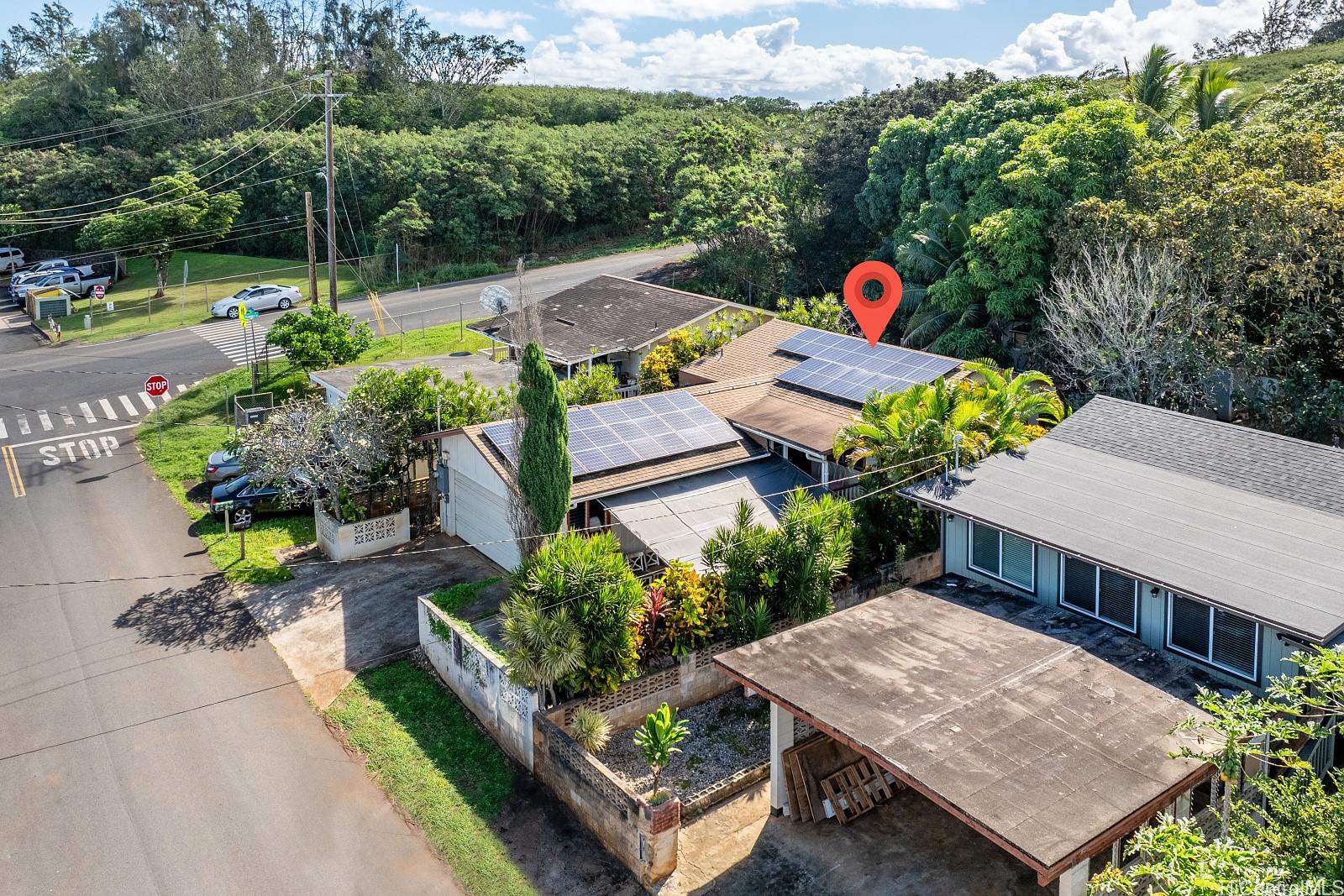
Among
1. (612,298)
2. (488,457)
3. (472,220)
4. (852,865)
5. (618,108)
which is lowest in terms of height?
(852,865)

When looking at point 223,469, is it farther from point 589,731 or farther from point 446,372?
point 589,731

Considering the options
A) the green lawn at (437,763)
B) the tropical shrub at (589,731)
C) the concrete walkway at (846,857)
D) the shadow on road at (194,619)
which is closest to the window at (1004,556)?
the concrete walkway at (846,857)

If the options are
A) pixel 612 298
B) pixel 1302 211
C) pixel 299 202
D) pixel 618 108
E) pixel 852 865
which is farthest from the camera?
pixel 618 108

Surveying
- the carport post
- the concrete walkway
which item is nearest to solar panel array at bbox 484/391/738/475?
the carport post

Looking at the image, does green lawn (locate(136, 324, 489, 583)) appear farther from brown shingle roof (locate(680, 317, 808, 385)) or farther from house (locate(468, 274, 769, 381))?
brown shingle roof (locate(680, 317, 808, 385))

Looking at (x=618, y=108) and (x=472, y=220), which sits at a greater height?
(x=618, y=108)

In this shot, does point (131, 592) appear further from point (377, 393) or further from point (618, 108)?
point (618, 108)

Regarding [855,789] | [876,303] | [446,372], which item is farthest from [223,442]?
[855,789]

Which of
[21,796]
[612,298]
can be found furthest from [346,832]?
[612,298]
